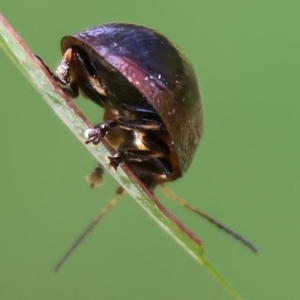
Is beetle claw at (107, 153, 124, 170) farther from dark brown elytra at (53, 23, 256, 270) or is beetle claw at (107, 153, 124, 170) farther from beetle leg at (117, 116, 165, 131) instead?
beetle leg at (117, 116, 165, 131)

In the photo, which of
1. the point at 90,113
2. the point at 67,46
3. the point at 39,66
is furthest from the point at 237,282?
the point at 39,66

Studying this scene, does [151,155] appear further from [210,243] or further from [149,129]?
[210,243]

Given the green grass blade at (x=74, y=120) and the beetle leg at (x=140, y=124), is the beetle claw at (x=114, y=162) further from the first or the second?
the beetle leg at (x=140, y=124)

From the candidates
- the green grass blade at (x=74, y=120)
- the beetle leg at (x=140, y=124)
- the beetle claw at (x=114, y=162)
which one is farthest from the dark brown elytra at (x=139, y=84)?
the green grass blade at (x=74, y=120)

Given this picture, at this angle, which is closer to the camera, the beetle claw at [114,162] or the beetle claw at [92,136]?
the beetle claw at [92,136]

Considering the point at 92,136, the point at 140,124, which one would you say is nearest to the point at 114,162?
the point at 92,136

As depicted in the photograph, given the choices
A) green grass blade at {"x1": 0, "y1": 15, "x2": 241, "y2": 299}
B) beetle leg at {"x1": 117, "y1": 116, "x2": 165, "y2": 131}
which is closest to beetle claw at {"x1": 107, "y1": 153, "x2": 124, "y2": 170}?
green grass blade at {"x1": 0, "y1": 15, "x2": 241, "y2": 299}

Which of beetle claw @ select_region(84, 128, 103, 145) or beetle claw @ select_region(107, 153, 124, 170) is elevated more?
beetle claw @ select_region(84, 128, 103, 145)
